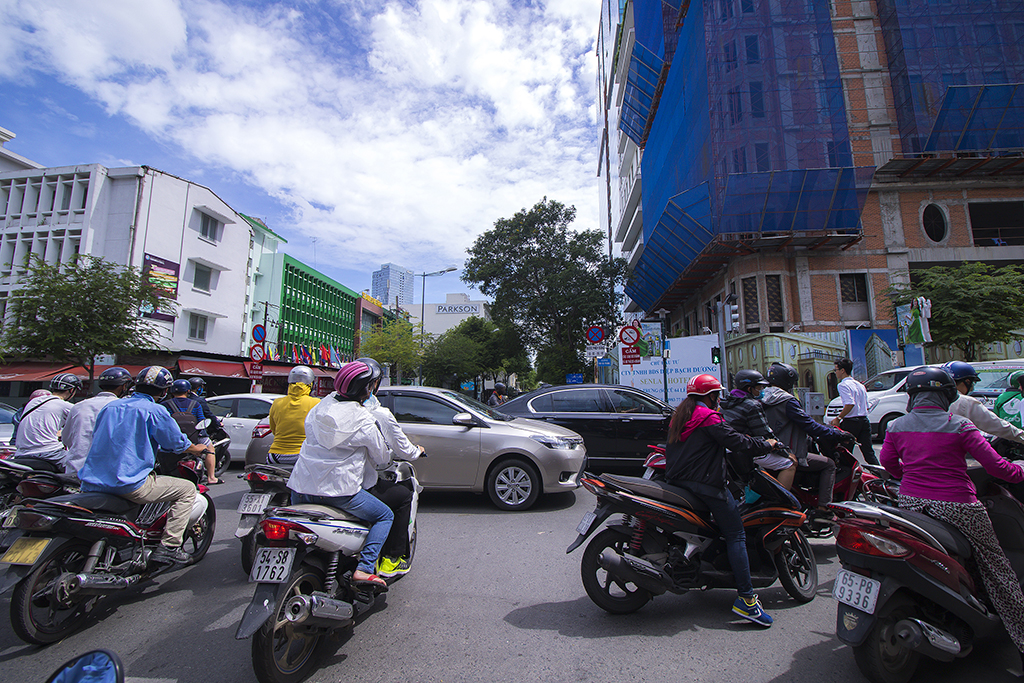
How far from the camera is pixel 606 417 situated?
837 centimetres

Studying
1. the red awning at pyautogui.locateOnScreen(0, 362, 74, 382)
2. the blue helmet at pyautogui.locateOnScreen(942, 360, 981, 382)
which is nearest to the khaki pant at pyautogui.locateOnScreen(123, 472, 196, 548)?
the blue helmet at pyautogui.locateOnScreen(942, 360, 981, 382)

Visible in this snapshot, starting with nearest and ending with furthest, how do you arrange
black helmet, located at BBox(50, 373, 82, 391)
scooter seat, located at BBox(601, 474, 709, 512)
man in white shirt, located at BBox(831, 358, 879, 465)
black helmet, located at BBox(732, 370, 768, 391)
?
scooter seat, located at BBox(601, 474, 709, 512)
black helmet, located at BBox(732, 370, 768, 391)
black helmet, located at BBox(50, 373, 82, 391)
man in white shirt, located at BBox(831, 358, 879, 465)

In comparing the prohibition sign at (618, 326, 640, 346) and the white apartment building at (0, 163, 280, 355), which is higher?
the white apartment building at (0, 163, 280, 355)

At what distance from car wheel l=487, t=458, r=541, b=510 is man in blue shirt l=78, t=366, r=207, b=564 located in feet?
11.3

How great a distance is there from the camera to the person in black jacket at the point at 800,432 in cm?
468

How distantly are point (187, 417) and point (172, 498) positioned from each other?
2.64 m

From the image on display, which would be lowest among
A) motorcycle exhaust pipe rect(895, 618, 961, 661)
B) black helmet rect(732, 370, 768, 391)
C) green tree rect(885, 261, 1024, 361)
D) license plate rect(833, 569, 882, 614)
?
motorcycle exhaust pipe rect(895, 618, 961, 661)

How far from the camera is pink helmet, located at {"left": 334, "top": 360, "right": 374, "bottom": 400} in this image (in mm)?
3301

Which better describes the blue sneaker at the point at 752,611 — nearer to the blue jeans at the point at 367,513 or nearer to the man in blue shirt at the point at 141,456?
the blue jeans at the point at 367,513

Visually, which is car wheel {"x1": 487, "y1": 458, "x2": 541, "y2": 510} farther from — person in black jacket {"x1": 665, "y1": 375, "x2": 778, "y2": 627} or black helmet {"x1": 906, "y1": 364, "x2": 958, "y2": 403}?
black helmet {"x1": 906, "y1": 364, "x2": 958, "y2": 403}

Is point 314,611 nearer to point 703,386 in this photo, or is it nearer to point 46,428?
point 703,386

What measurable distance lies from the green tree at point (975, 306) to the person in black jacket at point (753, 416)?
20922 mm

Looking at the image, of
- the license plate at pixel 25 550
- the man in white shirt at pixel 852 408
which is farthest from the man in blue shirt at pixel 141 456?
the man in white shirt at pixel 852 408

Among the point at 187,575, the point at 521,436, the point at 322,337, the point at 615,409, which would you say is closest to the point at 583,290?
the point at 615,409
